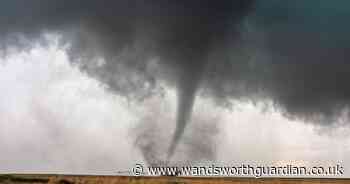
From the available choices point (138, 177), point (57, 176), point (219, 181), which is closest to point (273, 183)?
point (219, 181)

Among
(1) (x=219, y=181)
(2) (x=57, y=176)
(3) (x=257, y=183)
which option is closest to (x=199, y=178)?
(1) (x=219, y=181)

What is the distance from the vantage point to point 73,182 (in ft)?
582

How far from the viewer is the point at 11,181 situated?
193 m

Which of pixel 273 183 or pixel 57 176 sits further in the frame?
pixel 273 183

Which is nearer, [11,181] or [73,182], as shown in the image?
[73,182]

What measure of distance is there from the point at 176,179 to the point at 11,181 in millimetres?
62997

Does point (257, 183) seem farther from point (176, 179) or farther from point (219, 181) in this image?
point (176, 179)

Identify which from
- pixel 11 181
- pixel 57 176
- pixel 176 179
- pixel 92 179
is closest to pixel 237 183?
pixel 176 179

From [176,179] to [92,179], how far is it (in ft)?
105

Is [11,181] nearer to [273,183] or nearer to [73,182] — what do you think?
[73,182]

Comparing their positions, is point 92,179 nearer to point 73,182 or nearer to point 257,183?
point 73,182

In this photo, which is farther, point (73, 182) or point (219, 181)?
point (219, 181)

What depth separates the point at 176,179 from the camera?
195 m

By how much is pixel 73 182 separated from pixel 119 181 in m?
18.7
